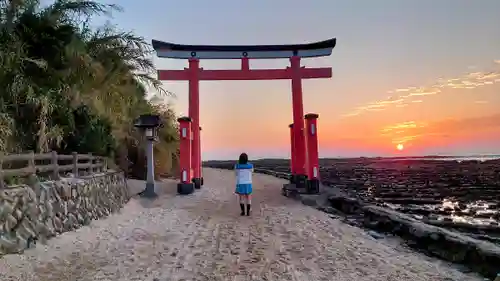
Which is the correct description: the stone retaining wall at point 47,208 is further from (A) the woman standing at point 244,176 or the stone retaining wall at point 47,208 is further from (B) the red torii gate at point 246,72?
(B) the red torii gate at point 246,72

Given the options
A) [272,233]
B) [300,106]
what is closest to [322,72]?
[300,106]

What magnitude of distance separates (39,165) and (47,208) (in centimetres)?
83

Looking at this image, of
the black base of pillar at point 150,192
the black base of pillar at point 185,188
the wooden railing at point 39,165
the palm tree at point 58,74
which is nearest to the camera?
the wooden railing at point 39,165

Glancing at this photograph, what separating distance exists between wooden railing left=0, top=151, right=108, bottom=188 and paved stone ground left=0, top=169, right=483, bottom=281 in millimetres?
1145

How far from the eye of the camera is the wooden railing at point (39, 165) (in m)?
5.71

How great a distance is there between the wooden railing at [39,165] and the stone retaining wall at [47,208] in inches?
7.4

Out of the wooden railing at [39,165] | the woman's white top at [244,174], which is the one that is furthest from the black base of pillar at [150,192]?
the woman's white top at [244,174]

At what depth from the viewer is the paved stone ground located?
468 cm

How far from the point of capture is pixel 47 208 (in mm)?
6059

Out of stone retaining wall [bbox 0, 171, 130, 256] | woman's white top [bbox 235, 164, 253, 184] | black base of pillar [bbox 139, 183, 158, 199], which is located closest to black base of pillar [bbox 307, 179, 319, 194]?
woman's white top [bbox 235, 164, 253, 184]

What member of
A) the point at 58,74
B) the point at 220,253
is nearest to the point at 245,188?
the point at 220,253

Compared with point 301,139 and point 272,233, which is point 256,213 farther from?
point 301,139

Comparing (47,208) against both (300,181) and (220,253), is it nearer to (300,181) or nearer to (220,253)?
(220,253)

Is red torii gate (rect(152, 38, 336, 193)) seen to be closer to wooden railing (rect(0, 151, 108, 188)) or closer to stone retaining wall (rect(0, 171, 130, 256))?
wooden railing (rect(0, 151, 108, 188))
